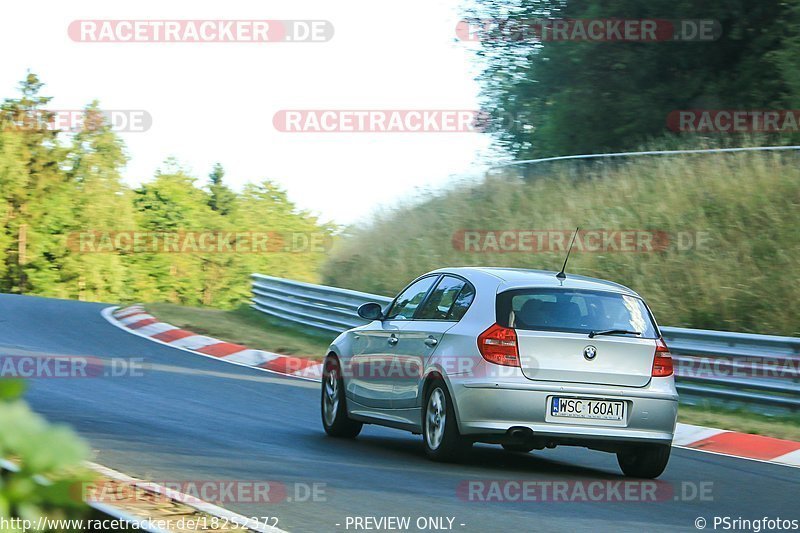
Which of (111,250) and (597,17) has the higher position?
(597,17)

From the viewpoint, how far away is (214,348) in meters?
18.8

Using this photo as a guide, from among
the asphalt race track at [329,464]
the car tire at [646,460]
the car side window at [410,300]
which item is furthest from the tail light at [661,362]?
the car side window at [410,300]

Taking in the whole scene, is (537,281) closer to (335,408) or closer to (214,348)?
(335,408)

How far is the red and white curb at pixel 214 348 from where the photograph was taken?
17.0 meters

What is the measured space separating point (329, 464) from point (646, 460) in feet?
7.76

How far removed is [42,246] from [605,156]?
60.0 m

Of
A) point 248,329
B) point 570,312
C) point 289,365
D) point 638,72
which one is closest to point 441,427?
point 570,312

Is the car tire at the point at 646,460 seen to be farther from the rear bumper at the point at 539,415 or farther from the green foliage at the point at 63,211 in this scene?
the green foliage at the point at 63,211

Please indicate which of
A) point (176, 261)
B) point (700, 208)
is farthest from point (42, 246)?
point (700, 208)

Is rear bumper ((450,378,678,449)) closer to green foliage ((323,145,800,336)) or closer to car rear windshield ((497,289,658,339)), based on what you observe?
car rear windshield ((497,289,658,339))

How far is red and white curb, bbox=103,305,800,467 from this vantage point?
1096cm

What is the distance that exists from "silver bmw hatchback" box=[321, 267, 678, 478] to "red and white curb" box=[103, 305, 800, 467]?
2240 millimetres

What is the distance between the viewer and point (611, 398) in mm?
8570

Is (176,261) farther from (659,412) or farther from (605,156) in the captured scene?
(659,412)
